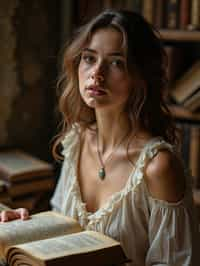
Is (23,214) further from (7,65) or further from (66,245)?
(7,65)

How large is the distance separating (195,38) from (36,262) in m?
1.37

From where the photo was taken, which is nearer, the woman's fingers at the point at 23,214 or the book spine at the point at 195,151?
the woman's fingers at the point at 23,214

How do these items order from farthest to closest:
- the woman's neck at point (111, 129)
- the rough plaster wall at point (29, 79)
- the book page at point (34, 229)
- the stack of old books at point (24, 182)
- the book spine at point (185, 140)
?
the rough plaster wall at point (29, 79) → the book spine at point (185, 140) → the stack of old books at point (24, 182) → the woman's neck at point (111, 129) → the book page at point (34, 229)

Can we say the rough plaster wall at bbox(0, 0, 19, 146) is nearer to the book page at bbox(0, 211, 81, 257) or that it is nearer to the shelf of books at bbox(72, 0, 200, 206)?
the shelf of books at bbox(72, 0, 200, 206)

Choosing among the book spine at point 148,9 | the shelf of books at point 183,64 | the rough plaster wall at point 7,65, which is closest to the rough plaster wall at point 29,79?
the rough plaster wall at point 7,65

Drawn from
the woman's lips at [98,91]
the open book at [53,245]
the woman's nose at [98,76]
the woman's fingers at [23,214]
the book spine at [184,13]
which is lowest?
the woman's fingers at [23,214]

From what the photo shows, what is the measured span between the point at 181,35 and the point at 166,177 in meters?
0.98

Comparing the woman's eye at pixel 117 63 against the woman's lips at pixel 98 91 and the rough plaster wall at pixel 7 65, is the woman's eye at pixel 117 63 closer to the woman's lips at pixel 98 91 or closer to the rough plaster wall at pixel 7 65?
the woman's lips at pixel 98 91

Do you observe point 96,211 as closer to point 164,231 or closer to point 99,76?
point 164,231

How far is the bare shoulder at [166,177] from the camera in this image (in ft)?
4.43

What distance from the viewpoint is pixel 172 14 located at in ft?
7.36

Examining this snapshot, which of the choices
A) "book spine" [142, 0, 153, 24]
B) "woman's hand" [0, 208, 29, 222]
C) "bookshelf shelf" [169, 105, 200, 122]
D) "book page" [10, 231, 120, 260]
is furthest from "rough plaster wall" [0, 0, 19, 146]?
"book page" [10, 231, 120, 260]

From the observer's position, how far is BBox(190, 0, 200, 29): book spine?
2.18 meters

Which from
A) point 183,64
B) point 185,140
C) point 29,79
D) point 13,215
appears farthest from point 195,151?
point 13,215
